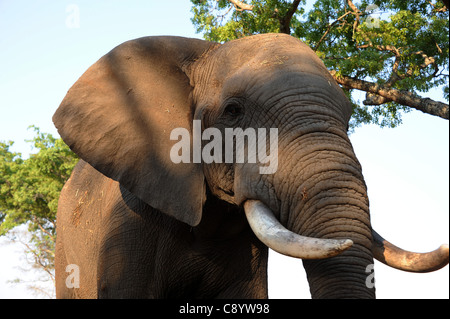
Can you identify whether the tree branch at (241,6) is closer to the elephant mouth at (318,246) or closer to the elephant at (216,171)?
the elephant at (216,171)

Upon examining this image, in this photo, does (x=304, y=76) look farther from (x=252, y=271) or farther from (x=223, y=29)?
(x=223, y=29)

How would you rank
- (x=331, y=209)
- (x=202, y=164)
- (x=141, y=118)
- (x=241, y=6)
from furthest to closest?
1. (x=241, y=6)
2. (x=141, y=118)
3. (x=202, y=164)
4. (x=331, y=209)

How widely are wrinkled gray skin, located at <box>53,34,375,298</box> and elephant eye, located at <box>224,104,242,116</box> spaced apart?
0.01 m

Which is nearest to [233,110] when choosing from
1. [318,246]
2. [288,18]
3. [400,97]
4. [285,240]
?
[285,240]

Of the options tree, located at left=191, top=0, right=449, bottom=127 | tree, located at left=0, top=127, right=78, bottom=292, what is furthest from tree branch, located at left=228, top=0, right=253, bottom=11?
tree, located at left=0, top=127, right=78, bottom=292


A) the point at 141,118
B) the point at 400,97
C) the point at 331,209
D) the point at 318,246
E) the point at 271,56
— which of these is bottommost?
the point at 318,246

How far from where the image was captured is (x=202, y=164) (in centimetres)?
484

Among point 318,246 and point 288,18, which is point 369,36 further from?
point 318,246

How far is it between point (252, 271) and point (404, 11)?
11607mm

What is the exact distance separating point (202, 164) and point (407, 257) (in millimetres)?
1645

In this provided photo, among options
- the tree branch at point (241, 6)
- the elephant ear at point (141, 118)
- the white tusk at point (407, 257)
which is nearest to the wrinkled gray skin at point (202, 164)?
the elephant ear at point (141, 118)

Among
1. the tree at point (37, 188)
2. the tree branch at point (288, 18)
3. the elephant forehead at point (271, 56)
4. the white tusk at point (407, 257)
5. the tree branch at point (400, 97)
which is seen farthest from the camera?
the tree at point (37, 188)

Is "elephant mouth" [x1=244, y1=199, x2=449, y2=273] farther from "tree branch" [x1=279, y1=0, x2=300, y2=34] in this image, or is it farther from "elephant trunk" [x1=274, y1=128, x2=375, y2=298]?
"tree branch" [x1=279, y1=0, x2=300, y2=34]

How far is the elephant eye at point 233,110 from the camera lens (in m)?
4.56
